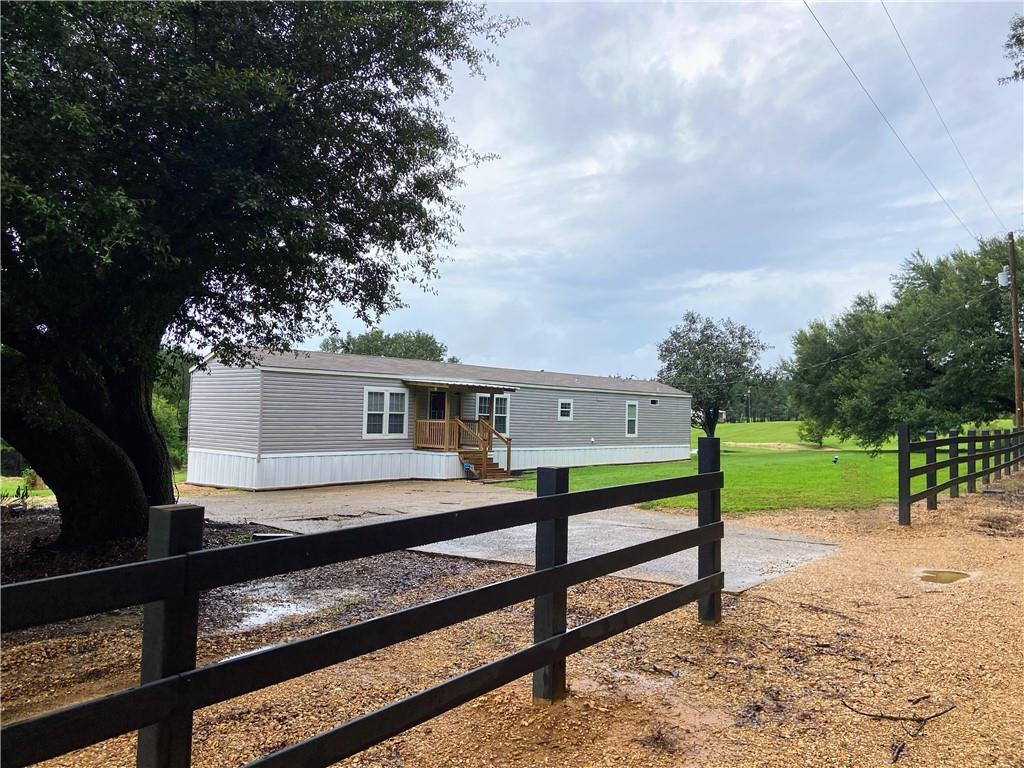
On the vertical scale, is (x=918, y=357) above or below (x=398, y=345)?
below

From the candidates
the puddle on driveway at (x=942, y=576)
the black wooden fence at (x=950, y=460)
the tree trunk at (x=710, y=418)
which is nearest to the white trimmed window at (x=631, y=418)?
the black wooden fence at (x=950, y=460)

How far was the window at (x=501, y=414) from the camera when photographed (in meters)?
23.2

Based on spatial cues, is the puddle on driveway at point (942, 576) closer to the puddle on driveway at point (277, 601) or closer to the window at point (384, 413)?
the puddle on driveway at point (277, 601)

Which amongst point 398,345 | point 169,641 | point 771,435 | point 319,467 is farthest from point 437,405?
point 398,345

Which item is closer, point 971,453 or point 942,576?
point 942,576

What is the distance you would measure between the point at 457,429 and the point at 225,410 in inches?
268

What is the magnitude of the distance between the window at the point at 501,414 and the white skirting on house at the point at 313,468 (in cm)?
291

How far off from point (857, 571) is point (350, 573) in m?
4.92

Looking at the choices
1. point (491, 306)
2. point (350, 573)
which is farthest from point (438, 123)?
point (491, 306)

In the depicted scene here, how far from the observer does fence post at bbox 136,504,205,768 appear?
1.74m

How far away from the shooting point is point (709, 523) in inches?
178

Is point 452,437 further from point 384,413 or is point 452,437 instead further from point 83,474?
point 83,474

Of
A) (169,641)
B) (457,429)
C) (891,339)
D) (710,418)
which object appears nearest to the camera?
(169,641)

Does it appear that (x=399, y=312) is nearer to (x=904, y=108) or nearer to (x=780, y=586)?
(x=780, y=586)
